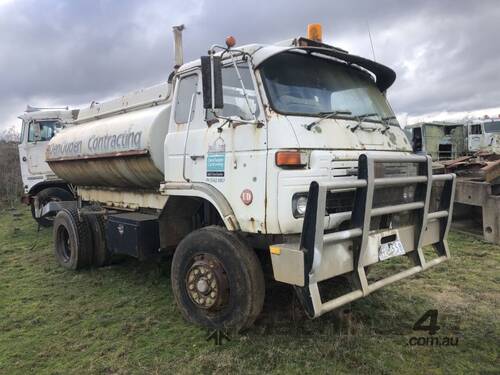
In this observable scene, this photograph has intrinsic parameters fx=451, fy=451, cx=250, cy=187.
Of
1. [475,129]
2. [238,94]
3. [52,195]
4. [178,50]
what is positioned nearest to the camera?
[238,94]

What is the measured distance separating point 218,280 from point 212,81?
1703 millimetres

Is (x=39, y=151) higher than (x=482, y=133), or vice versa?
(x=482, y=133)

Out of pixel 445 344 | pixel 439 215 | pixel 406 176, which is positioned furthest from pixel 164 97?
pixel 445 344

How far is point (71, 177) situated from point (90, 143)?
1.23 metres

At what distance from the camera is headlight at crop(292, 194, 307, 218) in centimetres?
355

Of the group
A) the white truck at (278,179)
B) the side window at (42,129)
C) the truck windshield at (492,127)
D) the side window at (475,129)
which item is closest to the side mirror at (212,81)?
the white truck at (278,179)

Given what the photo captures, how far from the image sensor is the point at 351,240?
3.57 meters

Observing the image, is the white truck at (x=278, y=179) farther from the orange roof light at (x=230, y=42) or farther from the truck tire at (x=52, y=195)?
the truck tire at (x=52, y=195)

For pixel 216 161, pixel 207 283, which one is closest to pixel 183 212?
pixel 216 161

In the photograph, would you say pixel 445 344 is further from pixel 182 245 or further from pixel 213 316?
pixel 182 245

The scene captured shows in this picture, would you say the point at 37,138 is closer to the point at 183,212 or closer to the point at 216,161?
the point at 183,212

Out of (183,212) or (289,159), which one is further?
(183,212)

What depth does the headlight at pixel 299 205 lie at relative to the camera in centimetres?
355

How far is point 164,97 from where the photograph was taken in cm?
526
